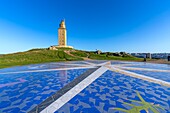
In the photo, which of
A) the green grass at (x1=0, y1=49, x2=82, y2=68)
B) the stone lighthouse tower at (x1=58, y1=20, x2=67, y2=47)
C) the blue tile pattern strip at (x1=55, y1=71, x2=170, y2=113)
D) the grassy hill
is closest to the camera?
the blue tile pattern strip at (x1=55, y1=71, x2=170, y2=113)

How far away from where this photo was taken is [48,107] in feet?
13.4

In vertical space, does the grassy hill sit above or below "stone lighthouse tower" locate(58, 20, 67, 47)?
below

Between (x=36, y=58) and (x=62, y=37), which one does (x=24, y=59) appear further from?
(x=62, y=37)

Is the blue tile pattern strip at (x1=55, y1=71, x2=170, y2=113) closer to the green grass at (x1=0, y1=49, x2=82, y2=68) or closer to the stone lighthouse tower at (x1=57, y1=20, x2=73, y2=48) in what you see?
the green grass at (x1=0, y1=49, x2=82, y2=68)

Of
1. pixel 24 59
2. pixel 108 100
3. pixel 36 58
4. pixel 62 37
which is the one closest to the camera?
pixel 108 100

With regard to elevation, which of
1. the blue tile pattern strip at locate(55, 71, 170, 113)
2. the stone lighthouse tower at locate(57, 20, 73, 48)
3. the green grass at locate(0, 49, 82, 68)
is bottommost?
the blue tile pattern strip at locate(55, 71, 170, 113)

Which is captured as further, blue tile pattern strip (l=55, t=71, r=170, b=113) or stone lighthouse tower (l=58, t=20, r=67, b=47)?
stone lighthouse tower (l=58, t=20, r=67, b=47)

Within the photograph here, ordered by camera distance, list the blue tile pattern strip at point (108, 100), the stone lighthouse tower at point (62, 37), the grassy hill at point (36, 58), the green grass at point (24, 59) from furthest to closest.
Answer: the stone lighthouse tower at point (62, 37), the grassy hill at point (36, 58), the green grass at point (24, 59), the blue tile pattern strip at point (108, 100)

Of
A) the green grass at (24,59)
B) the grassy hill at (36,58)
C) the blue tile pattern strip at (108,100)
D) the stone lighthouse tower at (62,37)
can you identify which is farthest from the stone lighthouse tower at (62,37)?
the blue tile pattern strip at (108,100)

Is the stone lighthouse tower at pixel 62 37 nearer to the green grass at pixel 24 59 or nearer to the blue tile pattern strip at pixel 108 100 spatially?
the green grass at pixel 24 59

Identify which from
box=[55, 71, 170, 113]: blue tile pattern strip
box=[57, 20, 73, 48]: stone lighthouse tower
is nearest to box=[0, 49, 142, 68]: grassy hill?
box=[55, 71, 170, 113]: blue tile pattern strip

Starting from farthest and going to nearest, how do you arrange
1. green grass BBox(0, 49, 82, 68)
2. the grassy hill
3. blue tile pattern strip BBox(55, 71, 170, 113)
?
the grassy hill
green grass BBox(0, 49, 82, 68)
blue tile pattern strip BBox(55, 71, 170, 113)

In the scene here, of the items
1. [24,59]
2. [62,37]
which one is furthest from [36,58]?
[62,37]

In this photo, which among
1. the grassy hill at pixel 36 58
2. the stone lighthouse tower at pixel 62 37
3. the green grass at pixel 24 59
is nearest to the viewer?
the green grass at pixel 24 59
